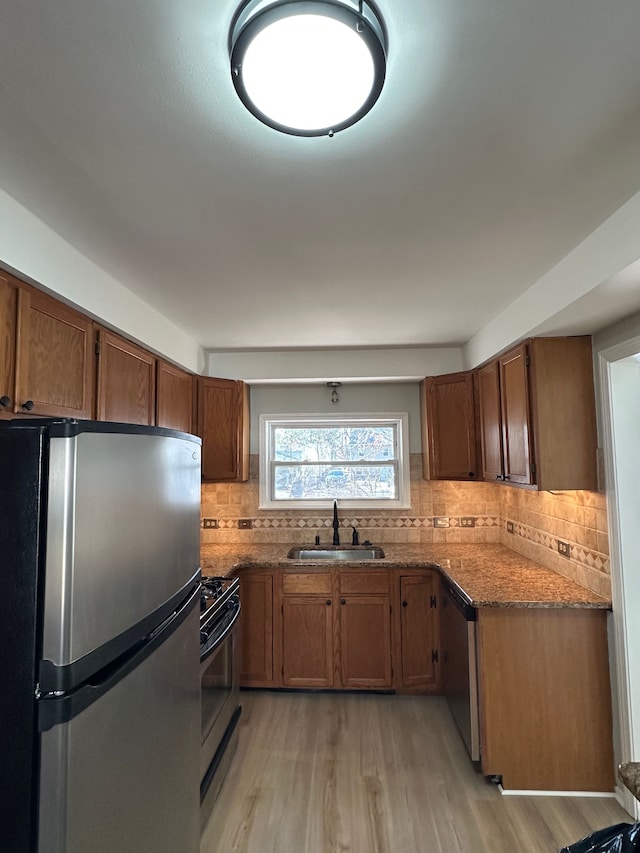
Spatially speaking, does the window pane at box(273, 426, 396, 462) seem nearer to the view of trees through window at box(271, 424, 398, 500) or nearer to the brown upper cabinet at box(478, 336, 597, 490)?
the view of trees through window at box(271, 424, 398, 500)

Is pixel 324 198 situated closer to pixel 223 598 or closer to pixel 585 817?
pixel 223 598

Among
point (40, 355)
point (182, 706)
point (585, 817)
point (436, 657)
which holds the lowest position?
point (585, 817)

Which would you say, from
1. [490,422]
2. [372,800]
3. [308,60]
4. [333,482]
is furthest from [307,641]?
[308,60]

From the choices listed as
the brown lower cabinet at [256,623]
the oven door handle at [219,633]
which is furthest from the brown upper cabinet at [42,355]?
the brown lower cabinet at [256,623]

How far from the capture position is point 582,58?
0.96 meters

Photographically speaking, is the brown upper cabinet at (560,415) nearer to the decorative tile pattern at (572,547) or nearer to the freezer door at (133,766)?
the decorative tile pattern at (572,547)

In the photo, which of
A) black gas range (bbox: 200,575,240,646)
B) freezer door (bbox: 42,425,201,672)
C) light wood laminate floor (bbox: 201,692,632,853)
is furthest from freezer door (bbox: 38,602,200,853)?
light wood laminate floor (bbox: 201,692,632,853)

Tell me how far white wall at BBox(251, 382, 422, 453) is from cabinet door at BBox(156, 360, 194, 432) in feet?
2.35

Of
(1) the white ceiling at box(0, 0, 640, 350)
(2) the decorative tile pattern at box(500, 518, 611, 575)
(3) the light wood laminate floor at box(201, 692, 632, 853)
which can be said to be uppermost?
(1) the white ceiling at box(0, 0, 640, 350)

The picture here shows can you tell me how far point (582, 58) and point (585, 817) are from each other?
2.77m

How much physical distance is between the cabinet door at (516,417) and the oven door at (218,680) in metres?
1.68

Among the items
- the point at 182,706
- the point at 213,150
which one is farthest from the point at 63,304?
the point at 182,706

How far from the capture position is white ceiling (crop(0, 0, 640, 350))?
896 millimetres

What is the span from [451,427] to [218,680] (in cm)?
219
